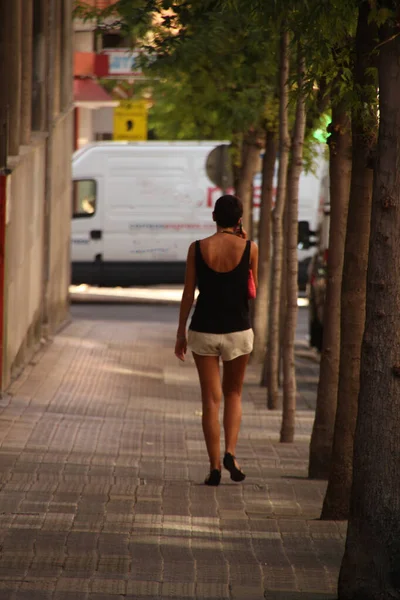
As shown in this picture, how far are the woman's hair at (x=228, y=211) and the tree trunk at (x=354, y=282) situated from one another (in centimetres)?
132

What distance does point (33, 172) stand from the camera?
604 inches

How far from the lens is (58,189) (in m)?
18.8

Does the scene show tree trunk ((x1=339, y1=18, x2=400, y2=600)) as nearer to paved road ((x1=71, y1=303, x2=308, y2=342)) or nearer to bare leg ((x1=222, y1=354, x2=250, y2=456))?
bare leg ((x1=222, y1=354, x2=250, y2=456))

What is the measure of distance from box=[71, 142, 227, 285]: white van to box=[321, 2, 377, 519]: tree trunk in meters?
21.3

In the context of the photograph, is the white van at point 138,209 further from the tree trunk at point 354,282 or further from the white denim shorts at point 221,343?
the tree trunk at point 354,282

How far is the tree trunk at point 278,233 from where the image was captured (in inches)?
475

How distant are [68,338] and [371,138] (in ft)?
39.1

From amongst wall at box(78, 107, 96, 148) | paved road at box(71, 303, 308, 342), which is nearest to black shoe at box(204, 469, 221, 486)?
paved road at box(71, 303, 308, 342)

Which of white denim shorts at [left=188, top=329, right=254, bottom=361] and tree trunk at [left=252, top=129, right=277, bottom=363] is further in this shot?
tree trunk at [left=252, top=129, right=277, bottom=363]

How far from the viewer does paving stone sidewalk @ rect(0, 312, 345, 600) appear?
5832 millimetres

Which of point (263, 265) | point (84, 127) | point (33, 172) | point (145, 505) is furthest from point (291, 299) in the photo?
point (84, 127)

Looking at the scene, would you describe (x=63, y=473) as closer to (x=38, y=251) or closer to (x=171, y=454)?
(x=171, y=454)

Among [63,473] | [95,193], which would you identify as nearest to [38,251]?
→ [63,473]

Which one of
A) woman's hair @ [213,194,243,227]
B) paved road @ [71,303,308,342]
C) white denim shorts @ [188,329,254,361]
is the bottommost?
paved road @ [71,303,308,342]
